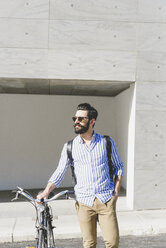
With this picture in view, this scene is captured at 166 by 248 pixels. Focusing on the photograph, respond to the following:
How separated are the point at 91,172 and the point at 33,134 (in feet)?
26.6

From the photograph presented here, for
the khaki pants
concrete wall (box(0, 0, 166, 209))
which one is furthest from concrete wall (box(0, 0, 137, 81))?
the khaki pants

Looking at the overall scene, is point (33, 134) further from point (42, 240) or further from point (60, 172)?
point (42, 240)

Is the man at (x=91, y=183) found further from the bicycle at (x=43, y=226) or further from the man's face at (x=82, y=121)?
the bicycle at (x=43, y=226)

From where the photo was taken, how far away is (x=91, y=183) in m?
3.69

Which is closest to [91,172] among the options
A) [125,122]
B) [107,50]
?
[107,50]

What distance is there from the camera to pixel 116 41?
7.98 metres

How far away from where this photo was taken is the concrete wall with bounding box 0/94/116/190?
11.4 metres

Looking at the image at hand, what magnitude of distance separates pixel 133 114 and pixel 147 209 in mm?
2237

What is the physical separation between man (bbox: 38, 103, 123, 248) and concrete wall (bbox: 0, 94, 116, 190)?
7.94 metres

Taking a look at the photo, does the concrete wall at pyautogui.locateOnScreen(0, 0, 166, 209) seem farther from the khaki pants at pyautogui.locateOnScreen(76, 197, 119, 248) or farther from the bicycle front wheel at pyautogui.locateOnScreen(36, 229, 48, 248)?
the bicycle front wheel at pyautogui.locateOnScreen(36, 229, 48, 248)

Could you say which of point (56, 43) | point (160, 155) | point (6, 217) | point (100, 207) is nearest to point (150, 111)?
point (160, 155)

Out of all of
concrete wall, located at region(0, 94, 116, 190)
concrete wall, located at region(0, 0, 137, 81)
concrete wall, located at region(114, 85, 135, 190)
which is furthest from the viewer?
concrete wall, located at region(0, 94, 116, 190)

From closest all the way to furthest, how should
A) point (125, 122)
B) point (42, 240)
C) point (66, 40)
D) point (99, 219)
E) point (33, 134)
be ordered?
point (42, 240) < point (99, 219) < point (66, 40) < point (125, 122) < point (33, 134)

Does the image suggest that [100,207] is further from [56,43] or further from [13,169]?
[13,169]
